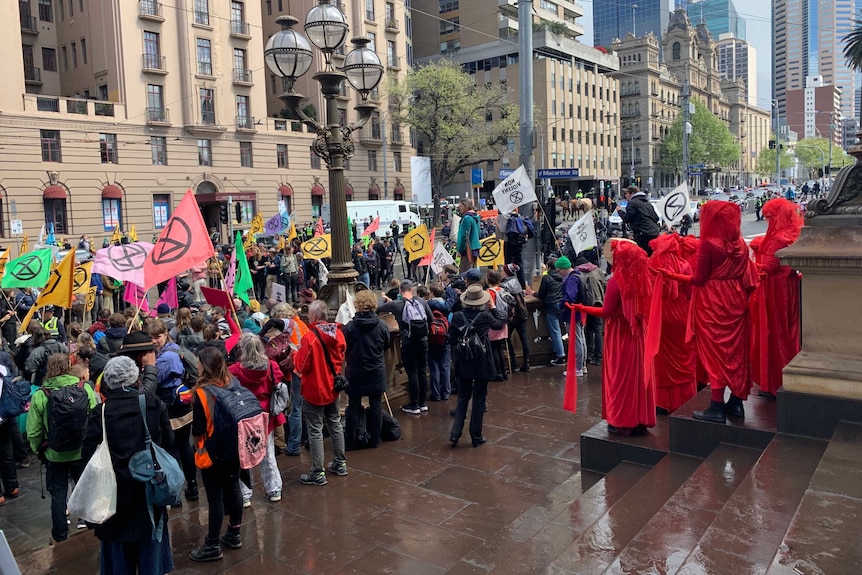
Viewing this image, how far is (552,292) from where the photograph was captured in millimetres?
10859

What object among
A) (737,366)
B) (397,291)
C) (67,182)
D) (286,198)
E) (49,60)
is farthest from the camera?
(286,198)

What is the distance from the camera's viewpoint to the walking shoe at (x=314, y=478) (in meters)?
6.50

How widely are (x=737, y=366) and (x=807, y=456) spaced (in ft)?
3.30

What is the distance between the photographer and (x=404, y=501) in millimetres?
6027

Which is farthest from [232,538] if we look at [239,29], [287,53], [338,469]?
[239,29]

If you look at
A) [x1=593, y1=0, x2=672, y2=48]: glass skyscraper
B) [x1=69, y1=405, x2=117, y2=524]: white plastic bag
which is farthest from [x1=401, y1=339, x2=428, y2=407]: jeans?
[x1=593, y1=0, x2=672, y2=48]: glass skyscraper

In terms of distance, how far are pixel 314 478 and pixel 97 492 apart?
2388mm

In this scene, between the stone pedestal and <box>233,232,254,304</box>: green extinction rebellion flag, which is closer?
the stone pedestal

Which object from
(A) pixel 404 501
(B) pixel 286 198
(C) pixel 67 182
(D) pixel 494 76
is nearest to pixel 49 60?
(C) pixel 67 182

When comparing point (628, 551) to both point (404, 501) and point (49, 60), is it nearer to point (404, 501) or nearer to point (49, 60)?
point (404, 501)

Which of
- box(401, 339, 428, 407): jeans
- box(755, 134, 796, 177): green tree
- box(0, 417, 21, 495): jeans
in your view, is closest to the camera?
box(0, 417, 21, 495): jeans

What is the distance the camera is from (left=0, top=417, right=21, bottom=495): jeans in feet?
22.7

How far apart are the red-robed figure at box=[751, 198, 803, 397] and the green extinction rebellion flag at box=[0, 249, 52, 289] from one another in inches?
386

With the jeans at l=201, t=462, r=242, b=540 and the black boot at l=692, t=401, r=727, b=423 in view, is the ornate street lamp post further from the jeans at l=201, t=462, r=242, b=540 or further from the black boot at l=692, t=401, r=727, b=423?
the black boot at l=692, t=401, r=727, b=423
